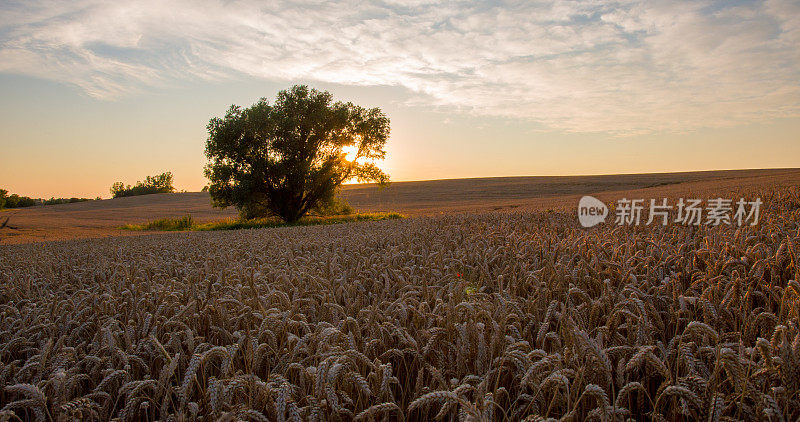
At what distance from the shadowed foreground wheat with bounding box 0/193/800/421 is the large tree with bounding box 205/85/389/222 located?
29461 millimetres

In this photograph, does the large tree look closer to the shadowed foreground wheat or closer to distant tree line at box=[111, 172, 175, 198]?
the shadowed foreground wheat

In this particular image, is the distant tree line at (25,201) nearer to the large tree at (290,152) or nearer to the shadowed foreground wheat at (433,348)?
the large tree at (290,152)

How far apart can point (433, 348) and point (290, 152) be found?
3275 centimetres

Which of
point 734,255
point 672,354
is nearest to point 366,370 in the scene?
point 672,354

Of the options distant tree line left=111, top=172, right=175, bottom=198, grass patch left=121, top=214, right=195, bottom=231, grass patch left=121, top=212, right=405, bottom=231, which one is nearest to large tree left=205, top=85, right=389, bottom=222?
grass patch left=121, top=212, right=405, bottom=231

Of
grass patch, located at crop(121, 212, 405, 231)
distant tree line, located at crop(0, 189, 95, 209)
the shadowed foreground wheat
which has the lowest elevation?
grass patch, located at crop(121, 212, 405, 231)

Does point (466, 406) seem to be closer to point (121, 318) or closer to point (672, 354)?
point (672, 354)

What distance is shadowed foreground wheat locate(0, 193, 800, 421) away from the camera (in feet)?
4.69

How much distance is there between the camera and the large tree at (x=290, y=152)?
31922 mm

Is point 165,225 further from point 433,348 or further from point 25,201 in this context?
point 25,201

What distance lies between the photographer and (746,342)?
197 centimetres

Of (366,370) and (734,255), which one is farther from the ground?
(734,255)

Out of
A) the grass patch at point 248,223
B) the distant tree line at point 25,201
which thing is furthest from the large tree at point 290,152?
the distant tree line at point 25,201

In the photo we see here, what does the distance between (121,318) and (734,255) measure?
431 cm
